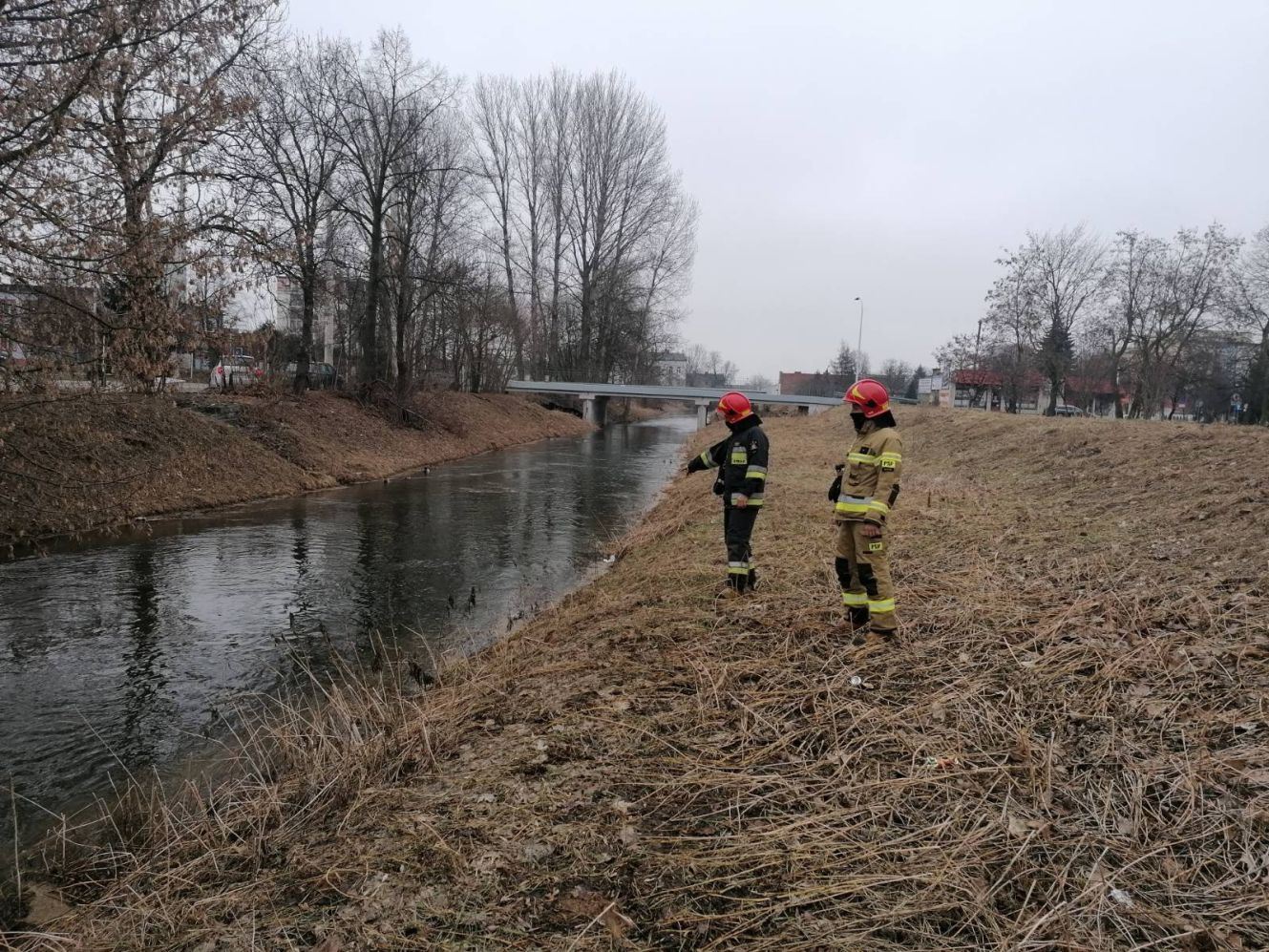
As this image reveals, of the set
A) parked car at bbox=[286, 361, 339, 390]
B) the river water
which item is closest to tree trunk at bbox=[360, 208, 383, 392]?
parked car at bbox=[286, 361, 339, 390]

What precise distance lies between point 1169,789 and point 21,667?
8.35 metres

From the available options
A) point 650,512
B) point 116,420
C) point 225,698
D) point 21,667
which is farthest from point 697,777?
point 116,420

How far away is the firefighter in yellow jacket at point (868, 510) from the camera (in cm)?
466

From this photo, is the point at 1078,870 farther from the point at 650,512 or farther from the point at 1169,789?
the point at 650,512

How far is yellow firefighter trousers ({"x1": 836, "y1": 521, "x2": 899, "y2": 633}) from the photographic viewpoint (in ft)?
15.3

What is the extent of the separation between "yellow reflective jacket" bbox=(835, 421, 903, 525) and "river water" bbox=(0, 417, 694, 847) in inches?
155

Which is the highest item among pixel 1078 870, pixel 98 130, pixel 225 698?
pixel 98 130

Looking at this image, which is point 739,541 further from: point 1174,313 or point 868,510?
point 1174,313

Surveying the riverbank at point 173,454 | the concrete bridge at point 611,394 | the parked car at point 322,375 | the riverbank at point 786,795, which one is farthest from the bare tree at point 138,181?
the concrete bridge at point 611,394

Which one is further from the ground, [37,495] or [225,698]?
[37,495]

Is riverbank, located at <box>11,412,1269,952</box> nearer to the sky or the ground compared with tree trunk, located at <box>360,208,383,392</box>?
nearer to the ground

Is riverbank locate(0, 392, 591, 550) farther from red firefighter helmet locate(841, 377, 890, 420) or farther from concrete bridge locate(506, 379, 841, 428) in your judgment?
concrete bridge locate(506, 379, 841, 428)

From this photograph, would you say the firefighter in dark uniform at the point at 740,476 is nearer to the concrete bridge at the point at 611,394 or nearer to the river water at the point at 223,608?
the river water at the point at 223,608

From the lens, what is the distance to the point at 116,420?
1453cm
